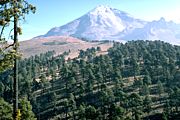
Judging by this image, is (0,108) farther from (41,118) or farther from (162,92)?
(162,92)

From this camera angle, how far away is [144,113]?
17362 centimetres

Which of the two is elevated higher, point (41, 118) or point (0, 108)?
point (0, 108)

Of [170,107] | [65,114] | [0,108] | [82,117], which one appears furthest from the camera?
[65,114]

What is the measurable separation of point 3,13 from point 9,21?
0.84 metres

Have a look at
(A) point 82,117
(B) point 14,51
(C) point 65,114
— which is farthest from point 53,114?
(B) point 14,51

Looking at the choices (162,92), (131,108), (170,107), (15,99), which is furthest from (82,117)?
(15,99)

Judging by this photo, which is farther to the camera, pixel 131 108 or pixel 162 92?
pixel 162 92

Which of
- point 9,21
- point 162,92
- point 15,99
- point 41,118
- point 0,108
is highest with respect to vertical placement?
point 9,21

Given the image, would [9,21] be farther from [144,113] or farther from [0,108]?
[144,113]

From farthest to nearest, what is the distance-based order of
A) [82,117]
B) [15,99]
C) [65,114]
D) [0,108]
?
[65,114], [82,117], [0,108], [15,99]

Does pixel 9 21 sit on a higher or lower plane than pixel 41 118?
higher

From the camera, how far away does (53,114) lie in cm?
18988

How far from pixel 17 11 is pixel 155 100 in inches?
6696

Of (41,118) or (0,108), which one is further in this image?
(41,118)
